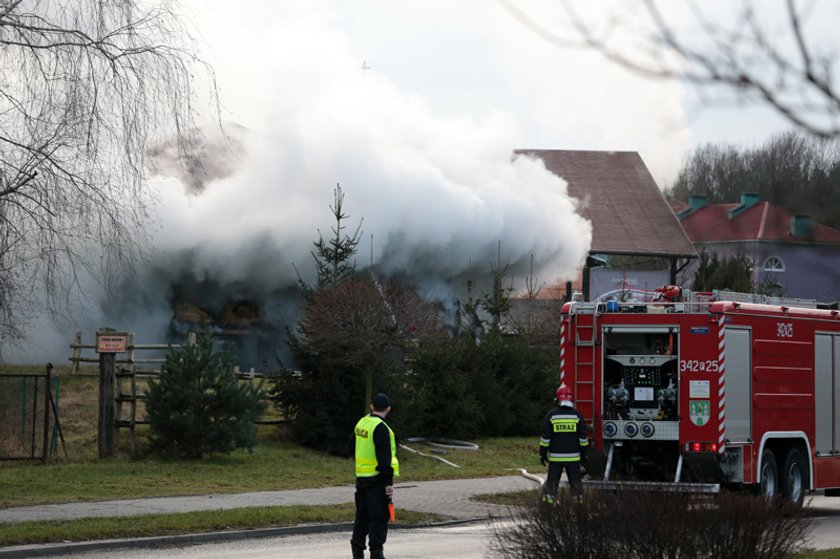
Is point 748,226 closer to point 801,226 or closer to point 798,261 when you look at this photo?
point 798,261

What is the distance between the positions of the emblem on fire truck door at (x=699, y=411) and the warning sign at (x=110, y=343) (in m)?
A: 10.5

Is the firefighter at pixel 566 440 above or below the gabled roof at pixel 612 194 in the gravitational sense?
below

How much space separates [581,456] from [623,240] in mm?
37845

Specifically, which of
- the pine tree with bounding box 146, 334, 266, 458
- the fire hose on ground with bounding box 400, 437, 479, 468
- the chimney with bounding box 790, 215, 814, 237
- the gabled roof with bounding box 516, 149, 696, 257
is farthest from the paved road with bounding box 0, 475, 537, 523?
the gabled roof with bounding box 516, 149, 696, 257

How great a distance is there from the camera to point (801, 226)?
195 inches

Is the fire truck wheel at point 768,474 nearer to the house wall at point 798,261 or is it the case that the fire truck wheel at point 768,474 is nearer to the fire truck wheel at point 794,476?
the fire truck wheel at point 794,476

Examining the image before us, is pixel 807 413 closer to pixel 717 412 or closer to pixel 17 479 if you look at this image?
pixel 717 412

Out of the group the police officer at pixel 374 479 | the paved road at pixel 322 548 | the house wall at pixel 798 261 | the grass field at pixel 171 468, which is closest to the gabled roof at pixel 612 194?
the grass field at pixel 171 468

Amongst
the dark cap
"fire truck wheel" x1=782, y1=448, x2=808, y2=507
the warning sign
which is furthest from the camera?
the warning sign

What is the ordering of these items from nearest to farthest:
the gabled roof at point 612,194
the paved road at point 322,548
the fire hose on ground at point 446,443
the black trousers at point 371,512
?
the black trousers at point 371,512 < the paved road at point 322,548 < the fire hose on ground at point 446,443 < the gabled roof at point 612,194

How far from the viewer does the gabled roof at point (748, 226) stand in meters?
5.00

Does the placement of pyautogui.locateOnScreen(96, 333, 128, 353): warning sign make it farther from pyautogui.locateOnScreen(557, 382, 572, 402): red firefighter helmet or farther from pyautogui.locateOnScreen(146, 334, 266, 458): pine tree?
pyautogui.locateOnScreen(557, 382, 572, 402): red firefighter helmet

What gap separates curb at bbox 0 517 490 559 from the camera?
13312 millimetres

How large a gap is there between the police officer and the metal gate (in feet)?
37.0
